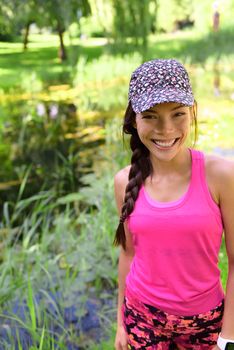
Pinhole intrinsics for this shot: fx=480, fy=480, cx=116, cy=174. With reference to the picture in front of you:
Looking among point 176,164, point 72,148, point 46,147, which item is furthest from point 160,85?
point 46,147

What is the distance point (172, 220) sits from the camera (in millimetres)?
1065

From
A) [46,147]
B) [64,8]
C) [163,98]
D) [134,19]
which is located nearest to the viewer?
[163,98]

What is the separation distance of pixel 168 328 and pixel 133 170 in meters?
0.39

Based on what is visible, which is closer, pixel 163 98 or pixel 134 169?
pixel 163 98

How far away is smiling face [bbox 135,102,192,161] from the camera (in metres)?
1.07

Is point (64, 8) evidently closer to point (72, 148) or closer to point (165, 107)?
point (72, 148)

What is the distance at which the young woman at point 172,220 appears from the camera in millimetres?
1054

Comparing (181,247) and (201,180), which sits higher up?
(201,180)

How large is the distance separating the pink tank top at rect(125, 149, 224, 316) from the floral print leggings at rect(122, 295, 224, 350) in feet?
0.06

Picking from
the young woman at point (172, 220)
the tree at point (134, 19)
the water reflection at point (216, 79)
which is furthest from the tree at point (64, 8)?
the young woman at point (172, 220)

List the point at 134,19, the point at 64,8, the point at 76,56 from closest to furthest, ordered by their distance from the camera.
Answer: the point at 64,8, the point at 134,19, the point at 76,56

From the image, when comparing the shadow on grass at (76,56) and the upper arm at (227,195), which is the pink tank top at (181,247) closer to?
the upper arm at (227,195)

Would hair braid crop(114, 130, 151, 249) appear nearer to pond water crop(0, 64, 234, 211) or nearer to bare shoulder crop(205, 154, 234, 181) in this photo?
bare shoulder crop(205, 154, 234, 181)

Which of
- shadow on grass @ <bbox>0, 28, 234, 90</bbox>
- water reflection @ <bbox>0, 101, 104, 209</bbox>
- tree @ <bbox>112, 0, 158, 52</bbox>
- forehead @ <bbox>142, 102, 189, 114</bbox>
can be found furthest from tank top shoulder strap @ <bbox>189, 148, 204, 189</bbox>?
shadow on grass @ <bbox>0, 28, 234, 90</bbox>
